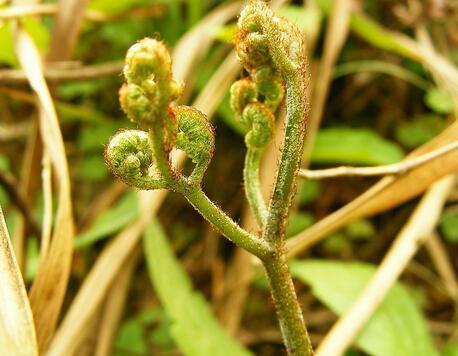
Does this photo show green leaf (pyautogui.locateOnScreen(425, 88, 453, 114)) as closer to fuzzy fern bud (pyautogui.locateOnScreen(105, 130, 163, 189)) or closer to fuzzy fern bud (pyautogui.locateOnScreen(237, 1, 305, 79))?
fuzzy fern bud (pyautogui.locateOnScreen(237, 1, 305, 79))

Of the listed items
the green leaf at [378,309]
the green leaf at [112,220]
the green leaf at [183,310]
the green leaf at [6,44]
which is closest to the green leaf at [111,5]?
the green leaf at [6,44]

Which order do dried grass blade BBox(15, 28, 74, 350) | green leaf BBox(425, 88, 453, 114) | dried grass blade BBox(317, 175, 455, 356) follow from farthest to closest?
green leaf BBox(425, 88, 453, 114)
dried grass blade BBox(317, 175, 455, 356)
dried grass blade BBox(15, 28, 74, 350)

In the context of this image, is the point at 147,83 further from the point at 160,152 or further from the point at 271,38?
the point at 271,38

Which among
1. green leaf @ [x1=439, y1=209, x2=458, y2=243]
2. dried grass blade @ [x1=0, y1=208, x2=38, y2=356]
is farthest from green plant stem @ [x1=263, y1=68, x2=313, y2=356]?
green leaf @ [x1=439, y1=209, x2=458, y2=243]

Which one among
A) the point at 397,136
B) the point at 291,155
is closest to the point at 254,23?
the point at 291,155

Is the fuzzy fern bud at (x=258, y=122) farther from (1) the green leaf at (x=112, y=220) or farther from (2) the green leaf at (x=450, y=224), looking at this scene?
(2) the green leaf at (x=450, y=224)

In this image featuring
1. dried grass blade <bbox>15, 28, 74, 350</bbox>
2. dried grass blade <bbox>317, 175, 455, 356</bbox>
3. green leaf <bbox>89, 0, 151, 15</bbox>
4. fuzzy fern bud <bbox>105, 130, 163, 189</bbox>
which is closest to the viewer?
fuzzy fern bud <bbox>105, 130, 163, 189</bbox>

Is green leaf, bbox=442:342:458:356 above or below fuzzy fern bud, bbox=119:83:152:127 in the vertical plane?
below

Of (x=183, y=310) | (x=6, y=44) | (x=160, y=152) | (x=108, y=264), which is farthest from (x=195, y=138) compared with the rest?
(x=6, y=44)
